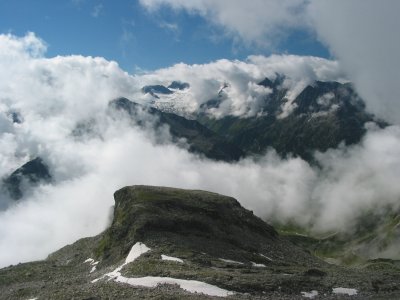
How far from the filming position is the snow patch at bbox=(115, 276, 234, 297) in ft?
268

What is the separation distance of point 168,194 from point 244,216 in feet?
91.8

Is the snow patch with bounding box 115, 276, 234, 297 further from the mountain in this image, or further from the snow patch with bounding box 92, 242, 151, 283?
the snow patch with bounding box 92, 242, 151, 283

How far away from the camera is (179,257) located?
11331cm

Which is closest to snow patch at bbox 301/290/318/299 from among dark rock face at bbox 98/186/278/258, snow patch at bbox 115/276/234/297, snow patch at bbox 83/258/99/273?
snow patch at bbox 115/276/234/297

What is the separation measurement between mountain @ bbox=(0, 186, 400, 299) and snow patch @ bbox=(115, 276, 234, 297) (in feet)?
0.56

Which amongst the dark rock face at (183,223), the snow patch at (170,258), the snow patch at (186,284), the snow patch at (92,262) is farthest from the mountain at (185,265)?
the snow patch at (92,262)

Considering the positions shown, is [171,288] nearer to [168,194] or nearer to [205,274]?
[205,274]

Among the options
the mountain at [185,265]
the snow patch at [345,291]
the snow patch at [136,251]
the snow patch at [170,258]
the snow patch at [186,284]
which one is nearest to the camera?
the snow patch at [186,284]

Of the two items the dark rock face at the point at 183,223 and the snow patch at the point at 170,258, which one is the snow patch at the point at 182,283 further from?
the dark rock face at the point at 183,223

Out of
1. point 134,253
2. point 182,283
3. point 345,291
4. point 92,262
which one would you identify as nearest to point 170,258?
point 134,253

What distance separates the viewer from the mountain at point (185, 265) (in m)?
85.7

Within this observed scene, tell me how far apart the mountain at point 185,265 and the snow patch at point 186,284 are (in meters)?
0.17

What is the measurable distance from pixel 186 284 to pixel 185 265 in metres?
18.7

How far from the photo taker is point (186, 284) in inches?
3329
